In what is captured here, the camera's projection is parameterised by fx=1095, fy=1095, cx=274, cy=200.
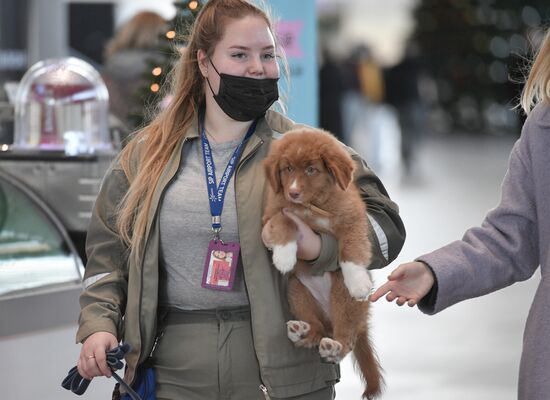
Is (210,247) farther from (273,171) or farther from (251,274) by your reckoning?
(273,171)

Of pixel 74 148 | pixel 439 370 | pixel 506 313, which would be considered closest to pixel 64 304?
pixel 74 148

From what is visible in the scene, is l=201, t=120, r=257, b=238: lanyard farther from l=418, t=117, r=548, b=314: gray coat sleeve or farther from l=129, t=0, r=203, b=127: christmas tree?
l=129, t=0, r=203, b=127: christmas tree

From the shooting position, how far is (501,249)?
110 inches

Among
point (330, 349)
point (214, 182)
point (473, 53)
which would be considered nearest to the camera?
point (330, 349)

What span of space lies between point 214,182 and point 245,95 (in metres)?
0.25

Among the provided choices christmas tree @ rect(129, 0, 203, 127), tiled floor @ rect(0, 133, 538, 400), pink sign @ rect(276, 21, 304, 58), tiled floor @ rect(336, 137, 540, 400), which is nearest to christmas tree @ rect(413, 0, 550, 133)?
tiled floor @ rect(336, 137, 540, 400)

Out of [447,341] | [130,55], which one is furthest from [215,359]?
[447,341]

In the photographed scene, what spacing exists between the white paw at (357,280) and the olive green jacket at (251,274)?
0.21 feet

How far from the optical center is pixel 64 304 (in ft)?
15.1

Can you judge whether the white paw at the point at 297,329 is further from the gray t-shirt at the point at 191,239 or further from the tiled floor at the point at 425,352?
the tiled floor at the point at 425,352

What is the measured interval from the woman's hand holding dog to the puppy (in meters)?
0.01

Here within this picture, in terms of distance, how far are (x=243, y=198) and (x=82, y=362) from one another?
0.61 metres

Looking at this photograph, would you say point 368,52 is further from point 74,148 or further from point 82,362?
point 82,362

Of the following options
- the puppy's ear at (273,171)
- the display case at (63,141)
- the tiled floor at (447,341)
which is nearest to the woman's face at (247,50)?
the puppy's ear at (273,171)
